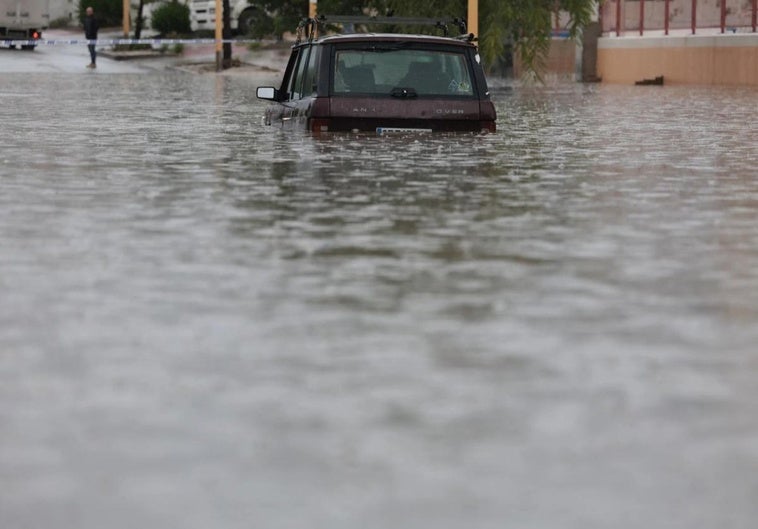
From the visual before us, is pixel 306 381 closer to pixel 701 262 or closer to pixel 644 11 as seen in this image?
pixel 701 262

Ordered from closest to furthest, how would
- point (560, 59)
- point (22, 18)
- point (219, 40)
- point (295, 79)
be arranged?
point (295, 79)
point (219, 40)
point (560, 59)
point (22, 18)

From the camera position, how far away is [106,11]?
290ft

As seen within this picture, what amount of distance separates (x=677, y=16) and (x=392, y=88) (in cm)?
3391

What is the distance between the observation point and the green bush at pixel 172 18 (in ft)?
258

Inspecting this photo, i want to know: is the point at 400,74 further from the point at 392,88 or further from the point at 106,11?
the point at 106,11

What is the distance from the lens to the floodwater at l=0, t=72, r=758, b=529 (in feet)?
17.7

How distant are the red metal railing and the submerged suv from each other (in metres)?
27.3

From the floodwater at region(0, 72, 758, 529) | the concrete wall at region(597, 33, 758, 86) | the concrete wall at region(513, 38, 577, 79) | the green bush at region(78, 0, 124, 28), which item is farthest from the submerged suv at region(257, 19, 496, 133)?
the green bush at region(78, 0, 124, 28)

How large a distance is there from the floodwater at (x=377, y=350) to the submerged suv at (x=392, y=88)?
2323 millimetres

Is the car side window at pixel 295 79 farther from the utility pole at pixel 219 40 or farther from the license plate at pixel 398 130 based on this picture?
the utility pole at pixel 219 40

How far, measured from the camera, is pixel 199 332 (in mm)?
Result: 8133

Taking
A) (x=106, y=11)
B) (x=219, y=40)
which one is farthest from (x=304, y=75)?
(x=106, y=11)

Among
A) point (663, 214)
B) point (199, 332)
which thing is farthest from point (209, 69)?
point (199, 332)

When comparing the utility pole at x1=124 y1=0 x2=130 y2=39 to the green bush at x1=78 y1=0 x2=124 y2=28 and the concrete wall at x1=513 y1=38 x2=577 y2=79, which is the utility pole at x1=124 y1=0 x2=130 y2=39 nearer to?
the green bush at x1=78 y1=0 x2=124 y2=28
